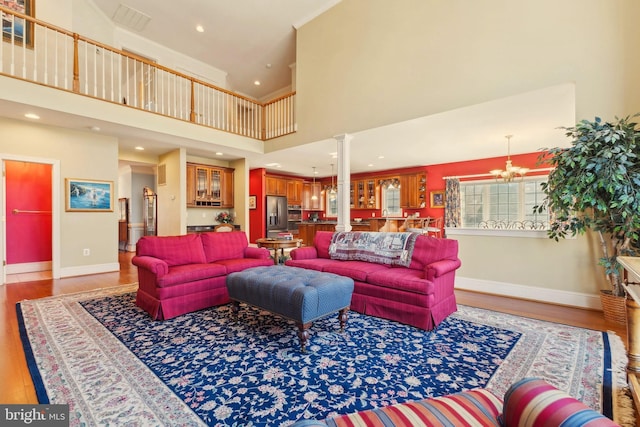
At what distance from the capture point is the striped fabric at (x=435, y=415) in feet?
3.13

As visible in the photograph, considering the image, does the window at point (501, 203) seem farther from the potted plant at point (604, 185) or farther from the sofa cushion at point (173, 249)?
the sofa cushion at point (173, 249)

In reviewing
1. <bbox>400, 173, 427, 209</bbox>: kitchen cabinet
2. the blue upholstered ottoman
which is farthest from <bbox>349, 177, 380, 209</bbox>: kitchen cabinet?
the blue upholstered ottoman

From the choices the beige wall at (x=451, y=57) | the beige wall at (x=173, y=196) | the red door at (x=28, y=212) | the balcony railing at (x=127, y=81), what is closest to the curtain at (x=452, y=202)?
the beige wall at (x=451, y=57)

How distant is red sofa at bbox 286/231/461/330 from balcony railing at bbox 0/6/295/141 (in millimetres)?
3881

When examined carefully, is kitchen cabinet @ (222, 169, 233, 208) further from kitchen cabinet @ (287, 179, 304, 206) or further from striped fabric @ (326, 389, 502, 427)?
striped fabric @ (326, 389, 502, 427)

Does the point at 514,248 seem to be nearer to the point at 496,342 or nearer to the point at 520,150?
the point at 496,342

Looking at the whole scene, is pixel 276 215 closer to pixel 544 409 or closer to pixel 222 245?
pixel 222 245

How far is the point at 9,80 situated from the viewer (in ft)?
12.3

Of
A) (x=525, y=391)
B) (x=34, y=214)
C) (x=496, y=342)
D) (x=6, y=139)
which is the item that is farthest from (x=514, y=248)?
(x=34, y=214)

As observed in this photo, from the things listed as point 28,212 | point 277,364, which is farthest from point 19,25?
point 277,364

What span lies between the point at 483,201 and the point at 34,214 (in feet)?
33.6

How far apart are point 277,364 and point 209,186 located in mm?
6163

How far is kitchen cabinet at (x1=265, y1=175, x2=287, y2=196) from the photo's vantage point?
9329 mm

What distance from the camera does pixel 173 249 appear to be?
3648 mm
